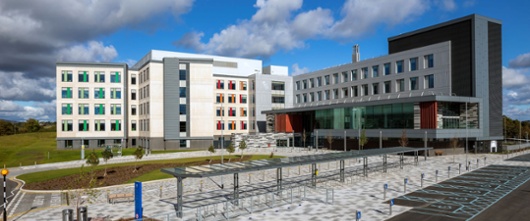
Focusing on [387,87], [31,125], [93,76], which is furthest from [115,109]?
[31,125]

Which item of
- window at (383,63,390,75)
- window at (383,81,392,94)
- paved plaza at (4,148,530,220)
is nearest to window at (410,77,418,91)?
window at (383,81,392,94)

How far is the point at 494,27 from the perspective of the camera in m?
67.1

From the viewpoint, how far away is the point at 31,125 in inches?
5423

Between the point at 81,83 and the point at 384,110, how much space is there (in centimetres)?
6170

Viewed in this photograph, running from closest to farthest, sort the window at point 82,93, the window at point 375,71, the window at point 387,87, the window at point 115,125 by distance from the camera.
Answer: the window at point 387,87
the window at point 375,71
the window at point 82,93
the window at point 115,125

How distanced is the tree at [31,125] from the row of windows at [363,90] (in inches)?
3993

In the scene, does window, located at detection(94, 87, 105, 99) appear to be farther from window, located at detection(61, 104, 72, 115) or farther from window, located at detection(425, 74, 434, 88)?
window, located at detection(425, 74, 434, 88)

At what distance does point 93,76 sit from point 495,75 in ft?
259

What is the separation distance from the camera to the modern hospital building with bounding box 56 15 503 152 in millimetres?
63562

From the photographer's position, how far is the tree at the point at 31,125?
448 feet

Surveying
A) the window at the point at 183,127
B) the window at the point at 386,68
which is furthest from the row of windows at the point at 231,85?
the window at the point at 386,68

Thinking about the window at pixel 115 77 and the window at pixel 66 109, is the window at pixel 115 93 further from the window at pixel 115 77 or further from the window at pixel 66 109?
the window at pixel 66 109

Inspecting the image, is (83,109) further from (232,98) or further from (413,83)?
(413,83)

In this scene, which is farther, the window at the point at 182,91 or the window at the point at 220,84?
the window at the point at 220,84
